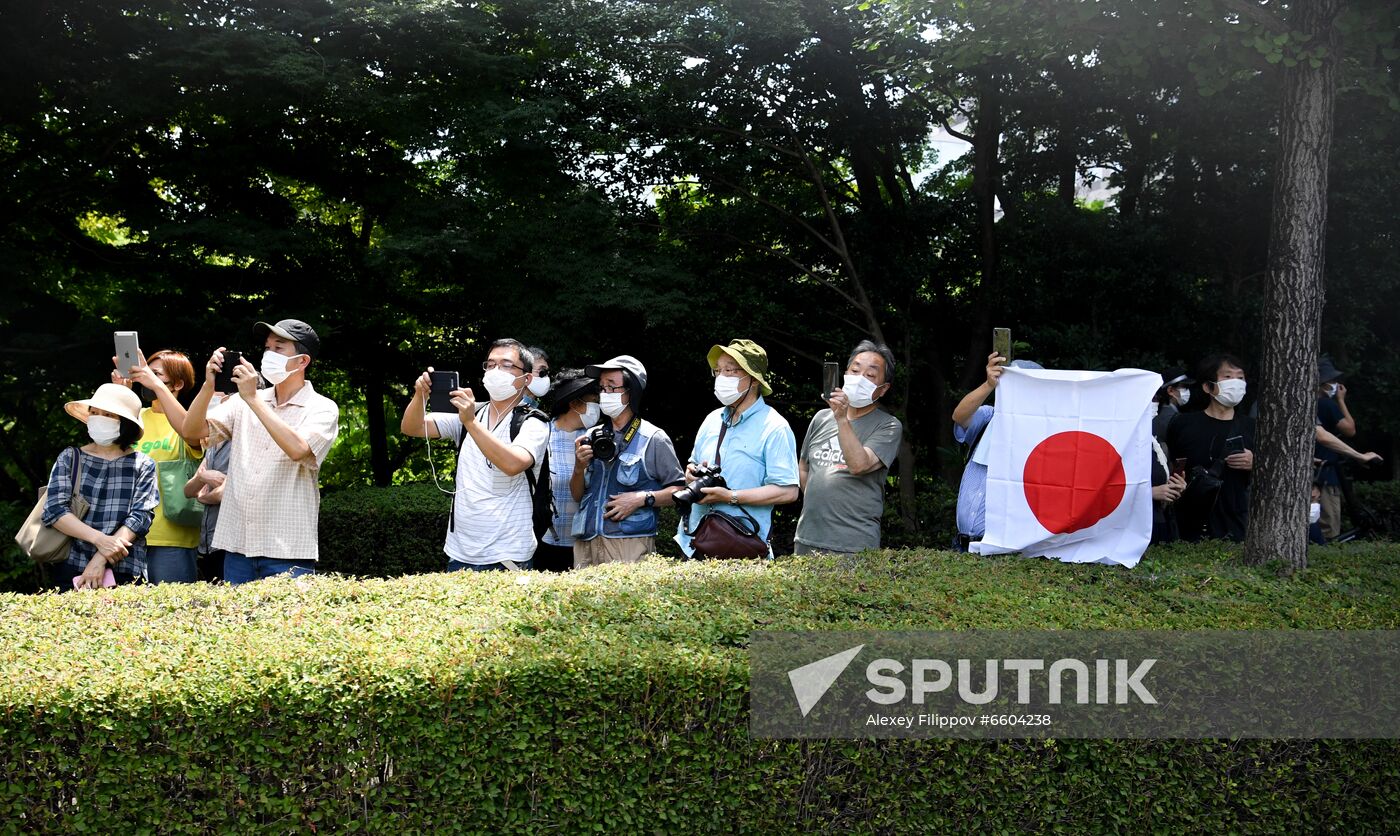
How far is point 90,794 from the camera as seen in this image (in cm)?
312

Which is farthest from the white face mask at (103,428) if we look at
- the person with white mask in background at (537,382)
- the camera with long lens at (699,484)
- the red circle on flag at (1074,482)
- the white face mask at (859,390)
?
the red circle on flag at (1074,482)

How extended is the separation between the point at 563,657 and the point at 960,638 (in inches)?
51.7

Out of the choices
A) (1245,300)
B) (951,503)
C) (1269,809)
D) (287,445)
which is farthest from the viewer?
(1245,300)

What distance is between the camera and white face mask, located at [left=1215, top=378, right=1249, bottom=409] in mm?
6441

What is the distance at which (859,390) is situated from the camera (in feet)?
18.0

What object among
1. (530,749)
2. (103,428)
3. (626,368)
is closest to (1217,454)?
(626,368)

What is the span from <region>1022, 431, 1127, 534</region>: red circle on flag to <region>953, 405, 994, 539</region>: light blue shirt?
32 cm

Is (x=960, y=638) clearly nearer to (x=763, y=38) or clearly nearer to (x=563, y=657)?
(x=563, y=657)

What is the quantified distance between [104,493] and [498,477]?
1.97 m

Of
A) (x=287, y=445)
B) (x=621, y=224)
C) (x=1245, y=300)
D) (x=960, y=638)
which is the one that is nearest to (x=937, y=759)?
(x=960, y=638)

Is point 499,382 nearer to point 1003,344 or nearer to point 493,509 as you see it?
point 493,509

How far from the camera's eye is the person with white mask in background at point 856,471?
5.48 m

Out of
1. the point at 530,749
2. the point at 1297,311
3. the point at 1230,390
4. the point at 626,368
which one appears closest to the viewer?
the point at 530,749

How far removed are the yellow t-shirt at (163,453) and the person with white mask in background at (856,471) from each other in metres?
3.33
